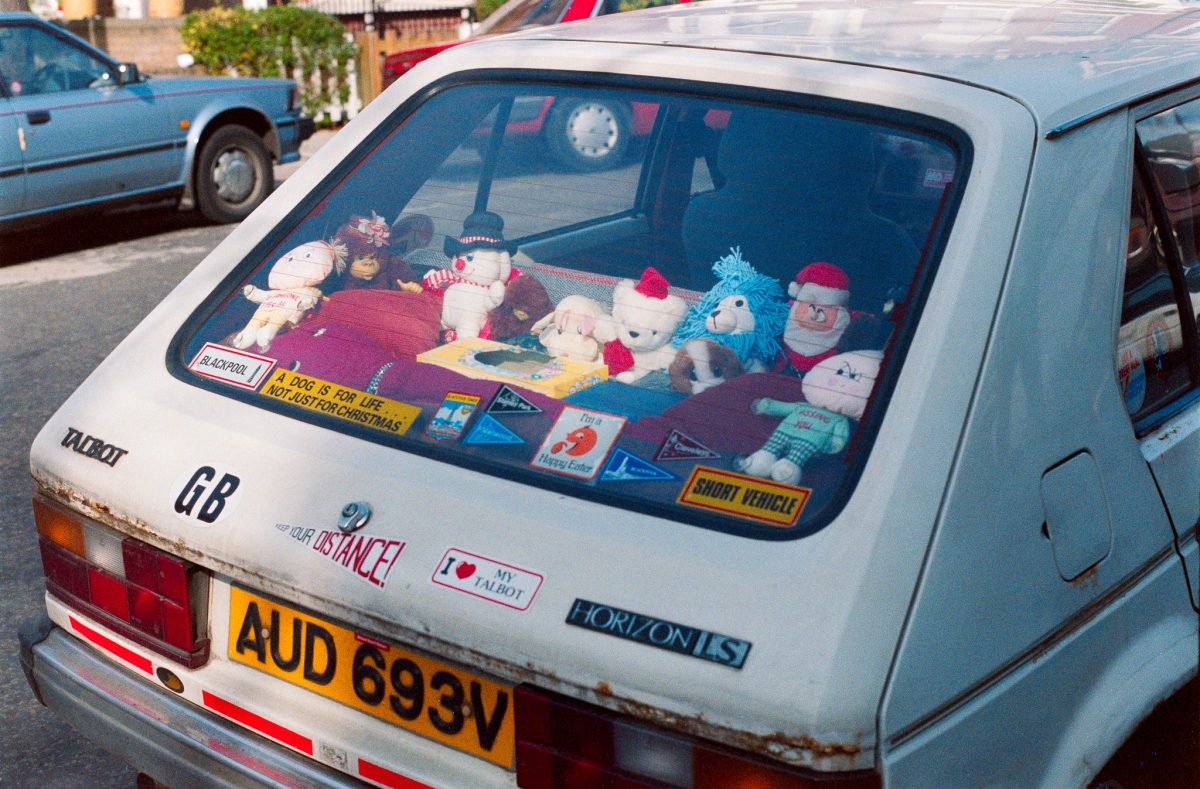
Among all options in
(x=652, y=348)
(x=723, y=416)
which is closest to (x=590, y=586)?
(x=723, y=416)

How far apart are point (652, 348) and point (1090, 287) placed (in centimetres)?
66

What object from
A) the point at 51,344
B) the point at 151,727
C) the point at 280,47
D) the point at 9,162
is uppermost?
the point at 151,727

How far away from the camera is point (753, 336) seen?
1953 mm

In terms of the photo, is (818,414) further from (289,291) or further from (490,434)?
(289,291)

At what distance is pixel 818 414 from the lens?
177 cm

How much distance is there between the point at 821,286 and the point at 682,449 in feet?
1.17

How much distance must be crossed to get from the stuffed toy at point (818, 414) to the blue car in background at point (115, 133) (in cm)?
731

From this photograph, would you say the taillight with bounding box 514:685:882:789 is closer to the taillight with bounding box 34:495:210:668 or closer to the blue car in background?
the taillight with bounding box 34:495:210:668

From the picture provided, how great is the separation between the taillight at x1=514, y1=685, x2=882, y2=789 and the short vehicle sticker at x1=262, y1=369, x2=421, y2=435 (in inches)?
21.1

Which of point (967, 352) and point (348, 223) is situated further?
point (348, 223)

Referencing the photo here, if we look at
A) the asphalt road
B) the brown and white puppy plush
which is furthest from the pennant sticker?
the asphalt road

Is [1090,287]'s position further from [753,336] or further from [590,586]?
[590,586]

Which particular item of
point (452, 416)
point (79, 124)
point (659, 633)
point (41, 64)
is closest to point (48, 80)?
point (41, 64)

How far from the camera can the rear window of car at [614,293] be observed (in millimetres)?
1795
